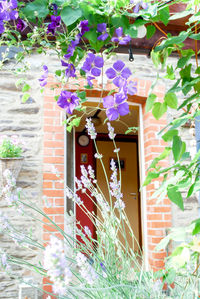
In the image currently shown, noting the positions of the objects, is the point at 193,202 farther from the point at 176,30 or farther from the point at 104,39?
the point at 104,39

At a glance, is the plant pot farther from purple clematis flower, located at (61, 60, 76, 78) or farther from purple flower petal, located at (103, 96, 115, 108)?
purple flower petal, located at (103, 96, 115, 108)

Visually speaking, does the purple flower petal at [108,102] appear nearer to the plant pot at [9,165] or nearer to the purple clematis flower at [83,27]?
the purple clematis flower at [83,27]

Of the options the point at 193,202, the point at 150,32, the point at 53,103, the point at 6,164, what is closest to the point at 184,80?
the point at 150,32

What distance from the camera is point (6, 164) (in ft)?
9.48

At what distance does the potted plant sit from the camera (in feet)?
9.45

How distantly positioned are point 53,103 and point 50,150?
51 cm

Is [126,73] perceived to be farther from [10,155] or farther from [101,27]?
[10,155]

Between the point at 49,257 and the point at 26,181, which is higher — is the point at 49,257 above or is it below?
below

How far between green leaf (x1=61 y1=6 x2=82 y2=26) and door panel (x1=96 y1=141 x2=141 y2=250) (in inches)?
247

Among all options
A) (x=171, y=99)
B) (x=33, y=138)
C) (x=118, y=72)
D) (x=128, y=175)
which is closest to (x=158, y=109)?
(x=171, y=99)

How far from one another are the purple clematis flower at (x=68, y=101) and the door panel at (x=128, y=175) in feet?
19.8

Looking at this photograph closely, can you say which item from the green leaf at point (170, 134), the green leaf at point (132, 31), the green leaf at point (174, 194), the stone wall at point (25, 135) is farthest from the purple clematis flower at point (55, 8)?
the stone wall at point (25, 135)

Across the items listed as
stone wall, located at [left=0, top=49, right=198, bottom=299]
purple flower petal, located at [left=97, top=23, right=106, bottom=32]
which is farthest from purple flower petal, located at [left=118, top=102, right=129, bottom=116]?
stone wall, located at [left=0, top=49, right=198, bottom=299]

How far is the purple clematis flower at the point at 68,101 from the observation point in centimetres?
99
